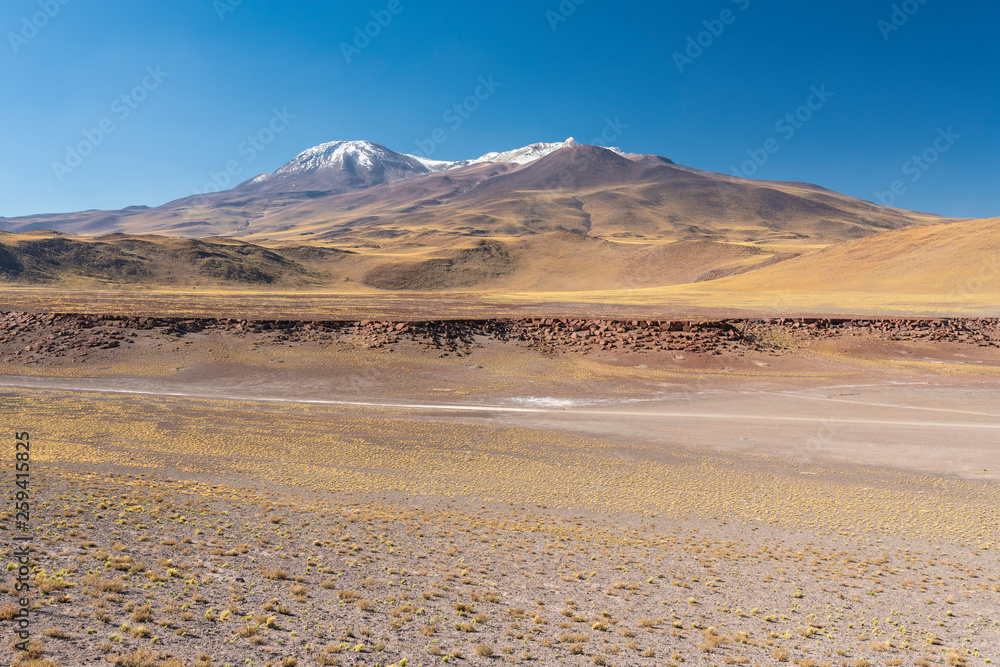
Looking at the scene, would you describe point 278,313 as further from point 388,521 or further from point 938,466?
point 938,466

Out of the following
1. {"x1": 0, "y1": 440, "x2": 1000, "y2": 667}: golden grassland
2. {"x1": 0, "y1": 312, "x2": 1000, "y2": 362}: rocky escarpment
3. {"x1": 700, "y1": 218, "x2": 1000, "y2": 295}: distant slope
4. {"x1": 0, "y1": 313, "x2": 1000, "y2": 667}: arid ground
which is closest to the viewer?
{"x1": 0, "y1": 440, "x2": 1000, "y2": 667}: golden grassland

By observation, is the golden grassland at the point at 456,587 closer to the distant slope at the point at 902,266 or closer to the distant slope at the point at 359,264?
the distant slope at the point at 902,266

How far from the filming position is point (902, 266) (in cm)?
7250

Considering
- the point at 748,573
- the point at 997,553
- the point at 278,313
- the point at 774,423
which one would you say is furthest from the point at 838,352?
the point at 278,313

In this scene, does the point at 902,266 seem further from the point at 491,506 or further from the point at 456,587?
the point at 456,587

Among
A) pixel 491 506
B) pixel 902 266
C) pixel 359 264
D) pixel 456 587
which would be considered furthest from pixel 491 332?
pixel 359 264

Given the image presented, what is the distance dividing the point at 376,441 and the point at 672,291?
2601 inches

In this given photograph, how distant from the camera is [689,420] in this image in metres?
25.2

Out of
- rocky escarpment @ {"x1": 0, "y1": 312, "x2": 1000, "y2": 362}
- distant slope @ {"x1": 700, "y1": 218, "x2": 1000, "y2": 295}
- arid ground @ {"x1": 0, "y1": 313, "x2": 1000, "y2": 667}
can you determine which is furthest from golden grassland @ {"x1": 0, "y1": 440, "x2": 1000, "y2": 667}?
distant slope @ {"x1": 700, "y1": 218, "x2": 1000, "y2": 295}

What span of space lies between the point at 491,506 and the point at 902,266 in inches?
3159

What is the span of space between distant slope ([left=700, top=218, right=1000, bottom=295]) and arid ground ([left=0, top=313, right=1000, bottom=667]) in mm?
36058

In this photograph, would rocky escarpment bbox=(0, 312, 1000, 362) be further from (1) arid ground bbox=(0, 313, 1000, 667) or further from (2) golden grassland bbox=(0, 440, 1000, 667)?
(2) golden grassland bbox=(0, 440, 1000, 667)

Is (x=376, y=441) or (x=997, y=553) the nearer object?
(x=997, y=553)

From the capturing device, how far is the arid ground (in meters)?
8.17
